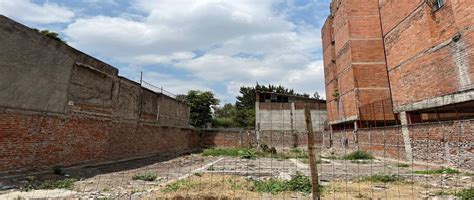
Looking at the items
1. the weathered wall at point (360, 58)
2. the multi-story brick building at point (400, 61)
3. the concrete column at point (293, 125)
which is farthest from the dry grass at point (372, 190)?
the concrete column at point (293, 125)

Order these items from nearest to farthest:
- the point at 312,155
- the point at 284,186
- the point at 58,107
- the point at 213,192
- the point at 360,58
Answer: the point at 312,155, the point at 213,192, the point at 284,186, the point at 58,107, the point at 360,58

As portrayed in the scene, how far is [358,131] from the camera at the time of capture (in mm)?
19844

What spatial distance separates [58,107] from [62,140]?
1.24 metres

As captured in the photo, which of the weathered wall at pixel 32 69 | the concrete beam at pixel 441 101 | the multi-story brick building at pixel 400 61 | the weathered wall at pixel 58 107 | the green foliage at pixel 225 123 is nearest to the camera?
the weathered wall at pixel 32 69

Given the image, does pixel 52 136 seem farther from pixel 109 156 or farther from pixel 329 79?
pixel 329 79

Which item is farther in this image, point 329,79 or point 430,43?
point 329,79

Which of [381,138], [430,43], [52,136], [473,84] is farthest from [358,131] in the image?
[52,136]

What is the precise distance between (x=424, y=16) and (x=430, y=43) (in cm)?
147

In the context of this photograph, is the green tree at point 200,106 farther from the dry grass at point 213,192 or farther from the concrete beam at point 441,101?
the dry grass at point 213,192

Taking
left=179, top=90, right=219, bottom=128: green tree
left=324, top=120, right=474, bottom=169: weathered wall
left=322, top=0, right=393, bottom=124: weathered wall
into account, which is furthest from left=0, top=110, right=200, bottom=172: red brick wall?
left=179, top=90, right=219, bottom=128: green tree

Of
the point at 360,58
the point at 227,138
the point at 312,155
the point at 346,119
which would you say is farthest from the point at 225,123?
the point at 312,155

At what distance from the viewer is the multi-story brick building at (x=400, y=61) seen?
11344 millimetres

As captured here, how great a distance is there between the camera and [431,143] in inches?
471

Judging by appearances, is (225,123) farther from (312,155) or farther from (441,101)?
(312,155)
